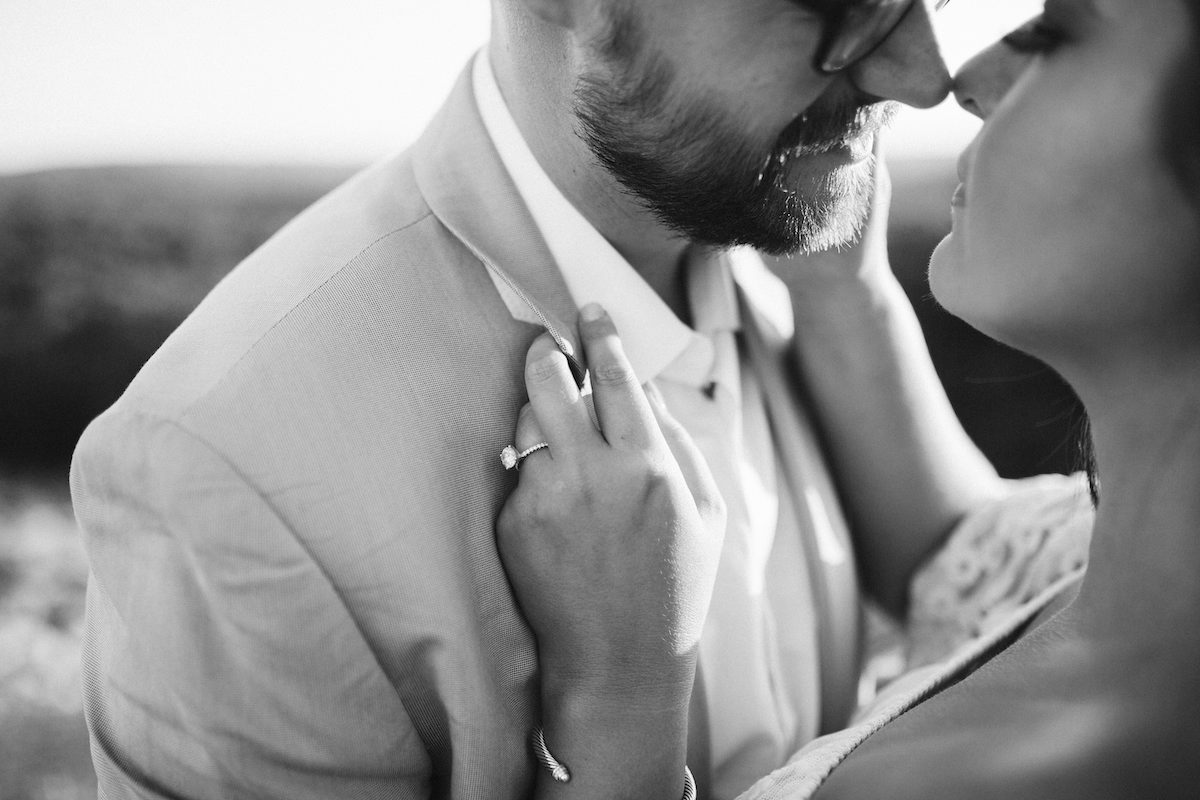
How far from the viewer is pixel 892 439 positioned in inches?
68.7

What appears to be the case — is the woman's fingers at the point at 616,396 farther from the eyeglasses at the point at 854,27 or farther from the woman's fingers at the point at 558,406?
the eyeglasses at the point at 854,27

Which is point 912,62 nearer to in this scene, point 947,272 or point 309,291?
point 947,272

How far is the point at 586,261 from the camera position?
1468 millimetres

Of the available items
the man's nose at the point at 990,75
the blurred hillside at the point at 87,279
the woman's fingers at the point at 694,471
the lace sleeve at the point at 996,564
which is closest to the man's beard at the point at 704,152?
the man's nose at the point at 990,75

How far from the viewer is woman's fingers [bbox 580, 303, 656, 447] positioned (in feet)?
4.00

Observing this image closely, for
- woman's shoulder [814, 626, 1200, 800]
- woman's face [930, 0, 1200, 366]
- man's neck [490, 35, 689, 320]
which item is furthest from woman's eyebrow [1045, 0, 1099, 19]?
woman's shoulder [814, 626, 1200, 800]

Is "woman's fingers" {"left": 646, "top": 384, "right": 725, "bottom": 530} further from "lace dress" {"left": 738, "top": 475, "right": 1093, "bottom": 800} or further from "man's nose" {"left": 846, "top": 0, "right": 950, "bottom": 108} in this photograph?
"man's nose" {"left": 846, "top": 0, "right": 950, "bottom": 108}

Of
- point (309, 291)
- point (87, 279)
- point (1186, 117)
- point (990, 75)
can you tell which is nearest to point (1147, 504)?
point (1186, 117)

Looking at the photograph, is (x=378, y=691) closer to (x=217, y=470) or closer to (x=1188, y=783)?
(x=217, y=470)

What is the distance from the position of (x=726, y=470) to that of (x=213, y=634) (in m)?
0.77

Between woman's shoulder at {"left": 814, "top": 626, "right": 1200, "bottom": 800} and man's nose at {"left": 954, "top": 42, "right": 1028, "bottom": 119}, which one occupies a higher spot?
man's nose at {"left": 954, "top": 42, "right": 1028, "bottom": 119}

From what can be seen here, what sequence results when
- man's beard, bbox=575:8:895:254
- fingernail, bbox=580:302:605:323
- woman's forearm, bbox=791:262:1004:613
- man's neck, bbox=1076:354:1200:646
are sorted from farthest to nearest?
woman's forearm, bbox=791:262:1004:613 → man's beard, bbox=575:8:895:254 → fingernail, bbox=580:302:605:323 → man's neck, bbox=1076:354:1200:646

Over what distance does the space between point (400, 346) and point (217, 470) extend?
9.9 inches

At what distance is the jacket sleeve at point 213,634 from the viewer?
1110 millimetres
